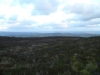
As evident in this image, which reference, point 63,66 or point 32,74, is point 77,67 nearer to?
point 63,66

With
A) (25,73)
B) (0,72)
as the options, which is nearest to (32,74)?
(25,73)

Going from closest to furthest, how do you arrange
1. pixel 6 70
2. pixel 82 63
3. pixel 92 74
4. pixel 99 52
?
1. pixel 92 74
2. pixel 6 70
3. pixel 82 63
4. pixel 99 52

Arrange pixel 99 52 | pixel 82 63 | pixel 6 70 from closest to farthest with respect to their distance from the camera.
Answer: pixel 6 70
pixel 82 63
pixel 99 52

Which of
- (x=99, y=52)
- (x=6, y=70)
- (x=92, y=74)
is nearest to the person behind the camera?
(x=92, y=74)

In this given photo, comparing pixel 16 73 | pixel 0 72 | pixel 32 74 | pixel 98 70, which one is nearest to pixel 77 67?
pixel 98 70

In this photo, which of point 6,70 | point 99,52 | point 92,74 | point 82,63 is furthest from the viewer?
point 99,52

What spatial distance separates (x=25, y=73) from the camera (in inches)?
531

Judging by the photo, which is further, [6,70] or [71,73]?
[6,70]

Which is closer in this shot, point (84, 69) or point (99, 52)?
point (84, 69)

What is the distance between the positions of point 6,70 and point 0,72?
59 centimetres

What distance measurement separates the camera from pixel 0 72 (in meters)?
13.9

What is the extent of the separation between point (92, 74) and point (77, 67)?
1.72 m

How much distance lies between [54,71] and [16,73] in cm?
286

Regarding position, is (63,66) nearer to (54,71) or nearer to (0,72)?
(54,71)
